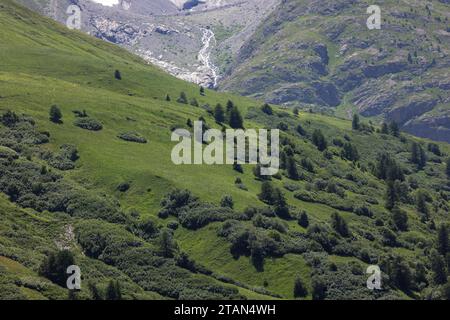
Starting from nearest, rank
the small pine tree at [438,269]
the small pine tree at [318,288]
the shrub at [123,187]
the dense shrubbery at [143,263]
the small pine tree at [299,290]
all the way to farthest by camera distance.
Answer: the dense shrubbery at [143,263] → the small pine tree at [299,290] → the small pine tree at [318,288] → the small pine tree at [438,269] → the shrub at [123,187]

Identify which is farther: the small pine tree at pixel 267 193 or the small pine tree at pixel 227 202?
the small pine tree at pixel 267 193

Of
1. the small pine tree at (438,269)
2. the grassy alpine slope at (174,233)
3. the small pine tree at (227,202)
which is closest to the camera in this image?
the grassy alpine slope at (174,233)

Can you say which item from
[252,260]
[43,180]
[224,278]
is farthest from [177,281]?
[43,180]

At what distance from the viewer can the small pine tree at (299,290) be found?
142625 millimetres

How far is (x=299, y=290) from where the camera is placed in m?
143

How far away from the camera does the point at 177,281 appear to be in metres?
140

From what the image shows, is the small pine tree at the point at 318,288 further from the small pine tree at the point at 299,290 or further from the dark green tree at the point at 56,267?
the dark green tree at the point at 56,267

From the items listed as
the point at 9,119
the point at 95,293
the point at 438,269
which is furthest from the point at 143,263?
the point at 9,119

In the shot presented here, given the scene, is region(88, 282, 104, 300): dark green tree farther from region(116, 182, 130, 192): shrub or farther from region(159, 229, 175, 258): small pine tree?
region(116, 182, 130, 192): shrub

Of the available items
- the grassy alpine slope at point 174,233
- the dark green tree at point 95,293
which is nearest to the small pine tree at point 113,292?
the grassy alpine slope at point 174,233

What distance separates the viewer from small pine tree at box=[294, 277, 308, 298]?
468ft

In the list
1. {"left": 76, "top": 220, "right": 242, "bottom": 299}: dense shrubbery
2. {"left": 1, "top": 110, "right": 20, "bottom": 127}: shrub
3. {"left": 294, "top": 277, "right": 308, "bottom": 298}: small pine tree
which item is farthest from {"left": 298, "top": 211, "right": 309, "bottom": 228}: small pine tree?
{"left": 1, "top": 110, "right": 20, "bottom": 127}: shrub

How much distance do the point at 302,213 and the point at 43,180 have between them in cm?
6257
